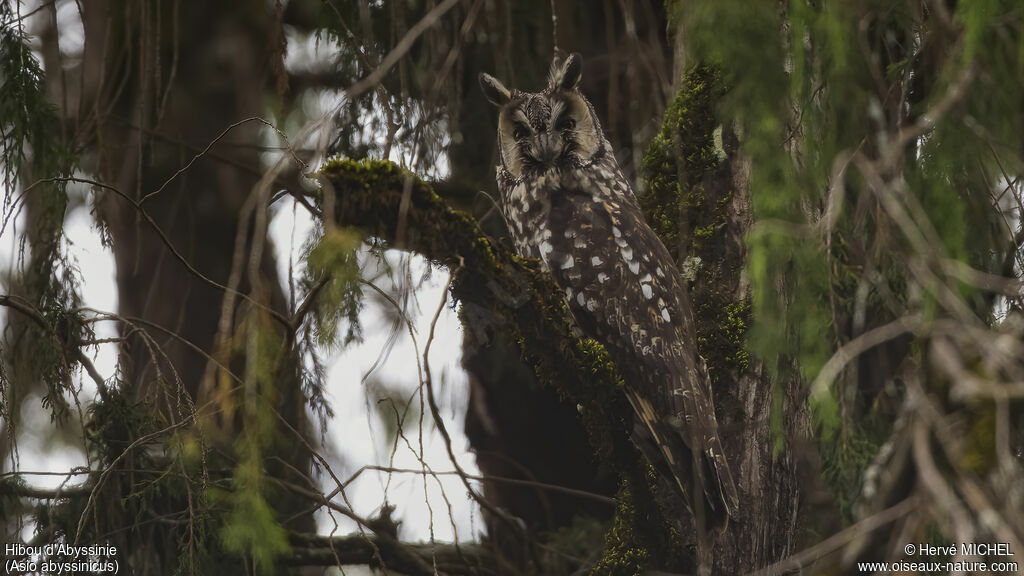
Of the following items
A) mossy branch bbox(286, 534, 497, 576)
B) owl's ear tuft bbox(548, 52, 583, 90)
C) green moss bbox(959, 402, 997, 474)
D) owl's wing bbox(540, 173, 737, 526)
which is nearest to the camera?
green moss bbox(959, 402, 997, 474)

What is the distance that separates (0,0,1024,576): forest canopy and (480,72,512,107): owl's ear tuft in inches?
0.6

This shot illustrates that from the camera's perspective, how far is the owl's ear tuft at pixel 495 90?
3.16 meters

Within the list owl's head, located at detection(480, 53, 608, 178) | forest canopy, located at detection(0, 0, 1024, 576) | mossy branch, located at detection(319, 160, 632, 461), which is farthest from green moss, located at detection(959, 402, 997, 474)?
owl's head, located at detection(480, 53, 608, 178)

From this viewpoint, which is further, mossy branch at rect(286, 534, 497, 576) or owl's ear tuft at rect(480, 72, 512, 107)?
owl's ear tuft at rect(480, 72, 512, 107)

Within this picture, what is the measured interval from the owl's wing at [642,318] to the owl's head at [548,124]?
12cm

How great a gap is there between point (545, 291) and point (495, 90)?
113 centimetres

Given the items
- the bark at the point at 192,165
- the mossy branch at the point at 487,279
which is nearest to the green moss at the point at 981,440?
the mossy branch at the point at 487,279

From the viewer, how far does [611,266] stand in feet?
9.77

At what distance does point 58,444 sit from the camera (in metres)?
5.14

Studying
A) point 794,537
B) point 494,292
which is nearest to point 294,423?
point 494,292

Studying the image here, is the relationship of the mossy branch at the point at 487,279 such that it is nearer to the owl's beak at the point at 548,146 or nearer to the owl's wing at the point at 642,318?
the owl's wing at the point at 642,318

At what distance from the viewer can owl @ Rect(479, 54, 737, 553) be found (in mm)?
2590

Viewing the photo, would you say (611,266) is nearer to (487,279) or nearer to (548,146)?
(548,146)

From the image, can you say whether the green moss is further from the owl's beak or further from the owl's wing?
the owl's beak
